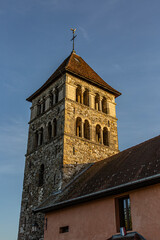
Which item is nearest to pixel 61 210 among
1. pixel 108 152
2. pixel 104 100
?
pixel 108 152

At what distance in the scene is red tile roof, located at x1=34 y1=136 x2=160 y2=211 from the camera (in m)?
11.1

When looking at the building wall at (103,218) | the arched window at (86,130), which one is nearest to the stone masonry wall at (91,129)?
the arched window at (86,130)

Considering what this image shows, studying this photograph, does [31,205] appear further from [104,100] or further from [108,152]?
[104,100]

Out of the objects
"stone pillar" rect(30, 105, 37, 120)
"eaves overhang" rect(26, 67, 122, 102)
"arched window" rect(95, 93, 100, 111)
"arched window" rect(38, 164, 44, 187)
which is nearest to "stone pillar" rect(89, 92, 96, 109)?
"arched window" rect(95, 93, 100, 111)

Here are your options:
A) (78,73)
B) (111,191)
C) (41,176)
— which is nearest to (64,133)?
(41,176)

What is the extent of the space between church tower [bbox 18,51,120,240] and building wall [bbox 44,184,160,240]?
2.88m

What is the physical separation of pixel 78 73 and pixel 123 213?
13764 millimetres

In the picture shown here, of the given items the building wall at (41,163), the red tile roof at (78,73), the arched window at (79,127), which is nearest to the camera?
the building wall at (41,163)

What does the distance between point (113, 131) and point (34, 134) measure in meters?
6.74

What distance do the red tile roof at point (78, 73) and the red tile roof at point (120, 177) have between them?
8724mm

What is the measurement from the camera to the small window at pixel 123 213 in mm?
11133

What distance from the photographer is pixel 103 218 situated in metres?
11.9

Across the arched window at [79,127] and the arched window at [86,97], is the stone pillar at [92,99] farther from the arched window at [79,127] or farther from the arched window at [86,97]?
the arched window at [79,127]

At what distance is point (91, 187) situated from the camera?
13.9m
